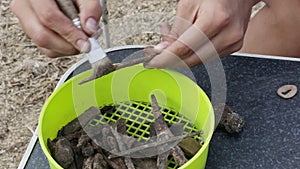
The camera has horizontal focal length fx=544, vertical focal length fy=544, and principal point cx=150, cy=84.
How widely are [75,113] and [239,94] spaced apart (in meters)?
0.28

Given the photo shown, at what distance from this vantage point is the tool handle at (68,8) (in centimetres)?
75

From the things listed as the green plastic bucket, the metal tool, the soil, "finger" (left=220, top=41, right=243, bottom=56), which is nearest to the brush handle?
the metal tool

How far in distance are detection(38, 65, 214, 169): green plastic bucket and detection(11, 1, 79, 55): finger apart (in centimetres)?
7

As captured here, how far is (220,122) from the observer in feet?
2.82

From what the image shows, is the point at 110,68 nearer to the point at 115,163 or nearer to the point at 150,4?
the point at 115,163

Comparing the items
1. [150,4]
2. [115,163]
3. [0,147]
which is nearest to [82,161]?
[115,163]

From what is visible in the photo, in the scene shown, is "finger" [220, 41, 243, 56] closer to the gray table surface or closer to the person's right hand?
the gray table surface

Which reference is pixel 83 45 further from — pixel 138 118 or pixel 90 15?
pixel 138 118

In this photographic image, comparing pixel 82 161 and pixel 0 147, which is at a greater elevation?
pixel 82 161

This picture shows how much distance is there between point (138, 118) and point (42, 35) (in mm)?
216

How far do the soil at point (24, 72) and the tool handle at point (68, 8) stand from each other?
0.60 m

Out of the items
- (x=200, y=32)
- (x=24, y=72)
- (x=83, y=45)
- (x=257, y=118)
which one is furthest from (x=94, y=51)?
(x=24, y=72)

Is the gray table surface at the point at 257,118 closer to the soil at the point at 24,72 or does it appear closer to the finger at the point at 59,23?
the finger at the point at 59,23

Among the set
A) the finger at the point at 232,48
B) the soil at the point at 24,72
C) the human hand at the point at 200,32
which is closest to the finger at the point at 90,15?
the human hand at the point at 200,32
